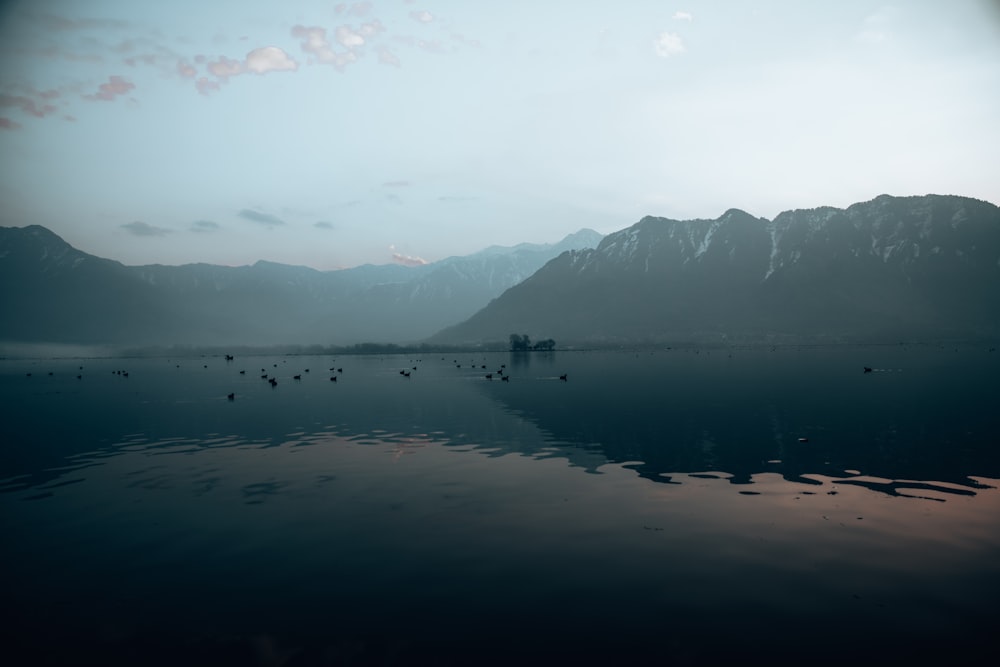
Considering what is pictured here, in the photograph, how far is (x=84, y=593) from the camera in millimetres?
20406

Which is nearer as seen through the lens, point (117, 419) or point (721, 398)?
point (117, 419)

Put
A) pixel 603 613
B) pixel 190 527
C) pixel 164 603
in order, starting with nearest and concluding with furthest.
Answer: pixel 603 613 → pixel 164 603 → pixel 190 527

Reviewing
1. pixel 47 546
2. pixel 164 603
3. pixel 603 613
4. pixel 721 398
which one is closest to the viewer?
pixel 603 613

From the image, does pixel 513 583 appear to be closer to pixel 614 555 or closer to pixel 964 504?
pixel 614 555

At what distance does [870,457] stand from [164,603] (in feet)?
138

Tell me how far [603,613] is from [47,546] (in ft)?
77.1

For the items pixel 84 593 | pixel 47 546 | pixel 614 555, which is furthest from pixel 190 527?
pixel 614 555

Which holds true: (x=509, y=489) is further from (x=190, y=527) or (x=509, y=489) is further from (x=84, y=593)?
(x=84, y=593)

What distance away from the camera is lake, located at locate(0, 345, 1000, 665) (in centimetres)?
1677

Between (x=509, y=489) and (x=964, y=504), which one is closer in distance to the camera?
(x=964, y=504)

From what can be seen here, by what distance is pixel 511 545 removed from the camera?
81.1 ft

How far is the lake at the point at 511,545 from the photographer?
660 inches

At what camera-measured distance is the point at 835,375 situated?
400ft

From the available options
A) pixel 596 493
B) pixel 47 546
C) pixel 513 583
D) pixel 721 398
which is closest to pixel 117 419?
pixel 47 546
